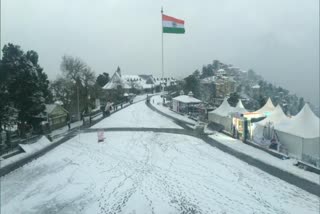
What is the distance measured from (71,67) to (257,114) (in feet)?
115

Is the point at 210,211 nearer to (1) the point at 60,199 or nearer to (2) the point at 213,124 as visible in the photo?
(1) the point at 60,199

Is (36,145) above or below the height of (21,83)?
below

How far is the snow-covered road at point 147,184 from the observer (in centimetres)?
1415

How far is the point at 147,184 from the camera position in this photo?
16844 mm

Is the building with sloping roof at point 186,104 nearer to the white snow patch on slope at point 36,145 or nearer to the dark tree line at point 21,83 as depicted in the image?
the dark tree line at point 21,83

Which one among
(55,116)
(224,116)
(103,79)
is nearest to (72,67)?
(55,116)

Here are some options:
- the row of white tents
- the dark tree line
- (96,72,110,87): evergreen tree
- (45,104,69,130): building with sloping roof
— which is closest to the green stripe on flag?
the row of white tents

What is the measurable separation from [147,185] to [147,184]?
142 mm

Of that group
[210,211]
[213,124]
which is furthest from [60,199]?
[213,124]

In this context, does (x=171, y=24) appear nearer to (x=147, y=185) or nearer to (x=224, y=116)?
(x=224, y=116)

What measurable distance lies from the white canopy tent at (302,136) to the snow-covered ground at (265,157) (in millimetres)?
1253

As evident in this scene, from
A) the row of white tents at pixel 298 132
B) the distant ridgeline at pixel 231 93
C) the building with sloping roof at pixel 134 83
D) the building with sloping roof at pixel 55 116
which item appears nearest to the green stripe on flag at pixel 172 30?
the row of white tents at pixel 298 132

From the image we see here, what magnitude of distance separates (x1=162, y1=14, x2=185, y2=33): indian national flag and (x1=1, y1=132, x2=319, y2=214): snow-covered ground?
963 centimetres

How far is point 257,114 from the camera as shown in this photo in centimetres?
2920
